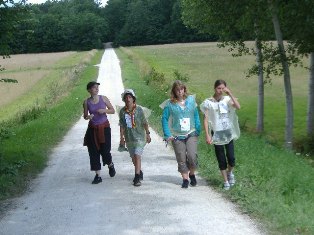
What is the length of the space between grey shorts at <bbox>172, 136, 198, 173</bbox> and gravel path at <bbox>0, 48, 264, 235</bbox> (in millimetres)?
374

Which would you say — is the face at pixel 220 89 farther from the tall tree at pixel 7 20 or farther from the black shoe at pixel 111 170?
the tall tree at pixel 7 20

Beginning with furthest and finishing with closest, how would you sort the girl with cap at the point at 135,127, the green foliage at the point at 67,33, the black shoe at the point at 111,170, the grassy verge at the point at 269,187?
the green foliage at the point at 67,33 → the black shoe at the point at 111,170 → the girl with cap at the point at 135,127 → the grassy verge at the point at 269,187

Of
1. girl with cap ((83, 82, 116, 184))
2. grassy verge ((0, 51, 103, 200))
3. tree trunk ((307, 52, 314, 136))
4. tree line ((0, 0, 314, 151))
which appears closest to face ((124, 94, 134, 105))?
girl with cap ((83, 82, 116, 184))

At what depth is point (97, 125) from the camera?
9273 millimetres

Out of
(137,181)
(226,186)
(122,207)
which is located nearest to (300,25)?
(226,186)

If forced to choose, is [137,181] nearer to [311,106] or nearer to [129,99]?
[129,99]

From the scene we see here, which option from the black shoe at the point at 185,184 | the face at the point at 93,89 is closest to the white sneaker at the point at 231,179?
the black shoe at the point at 185,184

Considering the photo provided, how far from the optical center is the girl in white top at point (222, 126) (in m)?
8.19

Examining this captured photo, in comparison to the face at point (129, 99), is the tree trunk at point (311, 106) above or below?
below

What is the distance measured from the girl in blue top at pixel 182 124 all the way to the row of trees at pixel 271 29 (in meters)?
7.05

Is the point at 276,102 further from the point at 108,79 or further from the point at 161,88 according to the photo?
the point at 108,79

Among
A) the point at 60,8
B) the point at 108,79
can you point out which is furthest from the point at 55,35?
the point at 108,79

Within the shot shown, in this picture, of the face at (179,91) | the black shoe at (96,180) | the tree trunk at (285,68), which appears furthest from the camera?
the tree trunk at (285,68)

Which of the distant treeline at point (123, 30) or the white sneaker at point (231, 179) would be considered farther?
the distant treeline at point (123, 30)
